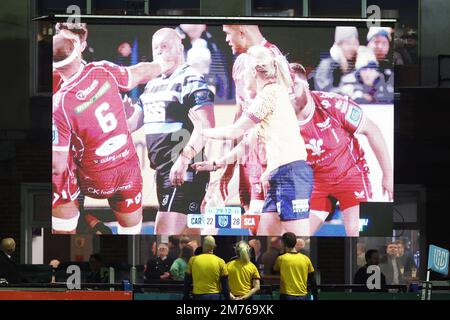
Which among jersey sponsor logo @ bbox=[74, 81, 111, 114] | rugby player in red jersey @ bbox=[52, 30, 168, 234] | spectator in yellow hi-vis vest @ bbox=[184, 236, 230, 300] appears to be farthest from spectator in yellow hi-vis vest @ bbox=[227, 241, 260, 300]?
jersey sponsor logo @ bbox=[74, 81, 111, 114]

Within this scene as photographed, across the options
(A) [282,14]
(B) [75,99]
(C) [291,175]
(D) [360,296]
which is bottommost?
(D) [360,296]

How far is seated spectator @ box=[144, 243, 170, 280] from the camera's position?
2025 cm

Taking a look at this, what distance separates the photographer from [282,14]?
78.2ft

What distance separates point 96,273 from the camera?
65.7 feet

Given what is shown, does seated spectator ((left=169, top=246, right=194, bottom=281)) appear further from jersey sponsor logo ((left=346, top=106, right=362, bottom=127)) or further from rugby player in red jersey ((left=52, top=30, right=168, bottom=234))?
jersey sponsor logo ((left=346, top=106, right=362, bottom=127))

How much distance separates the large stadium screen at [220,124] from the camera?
19.9 meters

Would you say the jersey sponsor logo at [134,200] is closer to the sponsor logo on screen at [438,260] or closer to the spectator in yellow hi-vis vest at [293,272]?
the spectator in yellow hi-vis vest at [293,272]

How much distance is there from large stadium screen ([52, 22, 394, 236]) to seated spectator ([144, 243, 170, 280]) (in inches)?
30.5

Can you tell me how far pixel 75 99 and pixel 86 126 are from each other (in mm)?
483

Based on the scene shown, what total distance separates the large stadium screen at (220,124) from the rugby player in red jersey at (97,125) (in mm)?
17

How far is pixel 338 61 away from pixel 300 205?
8.11 feet

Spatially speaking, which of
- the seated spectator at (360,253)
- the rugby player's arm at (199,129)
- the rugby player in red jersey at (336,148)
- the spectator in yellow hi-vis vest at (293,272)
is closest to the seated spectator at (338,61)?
the rugby player in red jersey at (336,148)

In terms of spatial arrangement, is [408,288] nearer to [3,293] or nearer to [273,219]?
[273,219]

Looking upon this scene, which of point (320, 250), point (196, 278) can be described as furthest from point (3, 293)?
point (320, 250)
